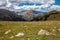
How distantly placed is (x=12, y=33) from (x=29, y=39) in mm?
5243

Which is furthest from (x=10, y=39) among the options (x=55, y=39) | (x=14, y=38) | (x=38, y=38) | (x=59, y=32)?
(x=59, y=32)

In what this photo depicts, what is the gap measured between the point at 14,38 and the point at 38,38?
335 centimetres

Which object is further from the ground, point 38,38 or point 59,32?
point 38,38

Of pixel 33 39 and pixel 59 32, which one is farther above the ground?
pixel 33 39

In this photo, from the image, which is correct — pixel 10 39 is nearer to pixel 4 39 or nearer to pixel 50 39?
pixel 4 39

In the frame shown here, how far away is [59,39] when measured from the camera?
59.0ft

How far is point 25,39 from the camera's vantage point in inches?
712

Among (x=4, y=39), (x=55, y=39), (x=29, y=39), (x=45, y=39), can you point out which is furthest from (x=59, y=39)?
(x=4, y=39)

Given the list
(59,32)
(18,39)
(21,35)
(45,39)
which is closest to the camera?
(45,39)

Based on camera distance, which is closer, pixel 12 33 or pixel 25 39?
pixel 25 39

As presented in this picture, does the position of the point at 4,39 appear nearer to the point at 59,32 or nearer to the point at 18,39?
the point at 18,39

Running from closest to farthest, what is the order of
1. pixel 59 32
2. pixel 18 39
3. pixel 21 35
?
pixel 18 39
pixel 21 35
pixel 59 32

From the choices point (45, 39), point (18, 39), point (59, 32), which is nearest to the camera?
point (45, 39)

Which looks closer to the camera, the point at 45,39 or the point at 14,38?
the point at 45,39
